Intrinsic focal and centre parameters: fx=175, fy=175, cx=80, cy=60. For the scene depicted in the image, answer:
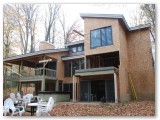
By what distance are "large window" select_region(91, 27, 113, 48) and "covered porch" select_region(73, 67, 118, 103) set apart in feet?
5.03

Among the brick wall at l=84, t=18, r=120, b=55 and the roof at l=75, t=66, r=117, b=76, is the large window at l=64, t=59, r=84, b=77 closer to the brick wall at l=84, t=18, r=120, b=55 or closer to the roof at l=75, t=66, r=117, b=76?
the brick wall at l=84, t=18, r=120, b=55

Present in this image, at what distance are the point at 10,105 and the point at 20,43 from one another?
5122 millimetres

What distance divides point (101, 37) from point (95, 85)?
279cm

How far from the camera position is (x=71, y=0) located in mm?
6109

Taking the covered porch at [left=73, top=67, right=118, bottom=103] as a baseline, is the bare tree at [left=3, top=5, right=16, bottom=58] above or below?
above

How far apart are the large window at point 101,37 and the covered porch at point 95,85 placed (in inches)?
60.3

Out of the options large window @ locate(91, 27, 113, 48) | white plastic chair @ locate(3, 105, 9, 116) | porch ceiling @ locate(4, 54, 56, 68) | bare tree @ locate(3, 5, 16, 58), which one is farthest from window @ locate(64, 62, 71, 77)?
white plastic chair @ locate(3, 105, 9, 116)

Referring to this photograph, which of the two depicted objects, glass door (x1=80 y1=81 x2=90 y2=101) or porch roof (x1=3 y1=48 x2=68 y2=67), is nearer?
glass door (x1=80 y1=81 x2=90 y2=101)

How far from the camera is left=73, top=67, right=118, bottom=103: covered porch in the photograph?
9.18 metres

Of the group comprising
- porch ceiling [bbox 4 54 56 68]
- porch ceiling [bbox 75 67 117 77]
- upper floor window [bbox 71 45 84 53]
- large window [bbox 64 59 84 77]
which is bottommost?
porch ceiling [bbox 75 67 117 77]

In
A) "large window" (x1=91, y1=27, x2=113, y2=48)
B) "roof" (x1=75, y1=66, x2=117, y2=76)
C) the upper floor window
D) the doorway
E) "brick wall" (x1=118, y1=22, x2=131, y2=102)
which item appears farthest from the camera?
the upper floor window

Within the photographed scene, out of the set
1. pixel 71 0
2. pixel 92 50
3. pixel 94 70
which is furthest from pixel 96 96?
pixel 71 0

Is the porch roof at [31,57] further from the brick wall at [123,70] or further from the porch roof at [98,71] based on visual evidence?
the brick wall at [123,70]

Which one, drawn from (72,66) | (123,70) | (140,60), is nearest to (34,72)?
(72,66)
